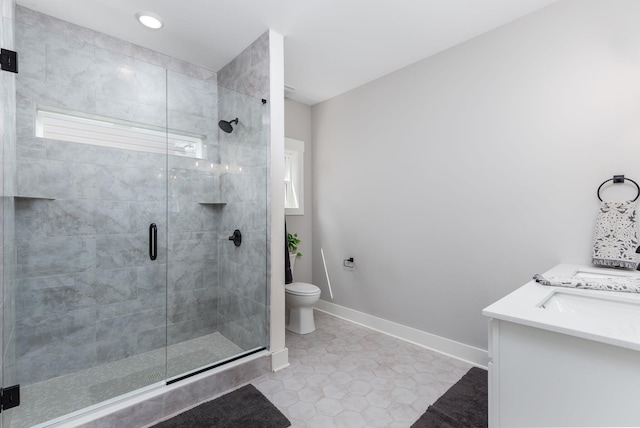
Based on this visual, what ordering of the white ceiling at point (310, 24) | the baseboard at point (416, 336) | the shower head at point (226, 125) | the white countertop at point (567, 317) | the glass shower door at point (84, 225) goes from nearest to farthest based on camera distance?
the white countertop at point (567, 317)
the glass shower door at point (84, 225)
the white ceiling at point (310, 24)
the baseboard at point (416, 336)
the shower head at point (226, 125)

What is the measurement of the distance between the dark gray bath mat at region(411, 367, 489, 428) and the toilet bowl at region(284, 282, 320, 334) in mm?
1367

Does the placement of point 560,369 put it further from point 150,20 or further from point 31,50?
point 31,50

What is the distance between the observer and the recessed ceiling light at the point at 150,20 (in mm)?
2104

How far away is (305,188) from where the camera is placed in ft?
12.3

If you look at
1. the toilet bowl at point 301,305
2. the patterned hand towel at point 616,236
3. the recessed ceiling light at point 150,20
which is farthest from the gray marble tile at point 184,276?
the patterned hand towel at point 616,236

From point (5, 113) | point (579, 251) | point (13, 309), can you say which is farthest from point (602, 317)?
point (13, 309)

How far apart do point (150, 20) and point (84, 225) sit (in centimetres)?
156

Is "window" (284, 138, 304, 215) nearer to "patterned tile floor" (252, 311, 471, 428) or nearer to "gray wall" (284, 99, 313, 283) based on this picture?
→ "gray wall" (284, 99, 313, 283)

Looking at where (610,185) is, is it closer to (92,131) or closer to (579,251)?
(579,251)

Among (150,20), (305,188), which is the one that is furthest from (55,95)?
(305,188)

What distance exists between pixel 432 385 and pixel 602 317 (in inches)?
46.6

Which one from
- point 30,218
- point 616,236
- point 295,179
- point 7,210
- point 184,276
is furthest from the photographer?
point 295,179

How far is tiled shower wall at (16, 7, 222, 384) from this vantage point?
1995 millimetres

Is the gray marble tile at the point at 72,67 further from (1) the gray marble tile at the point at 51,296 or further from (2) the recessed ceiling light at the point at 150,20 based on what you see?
(1) the gray marble tile at the point at 51,296
